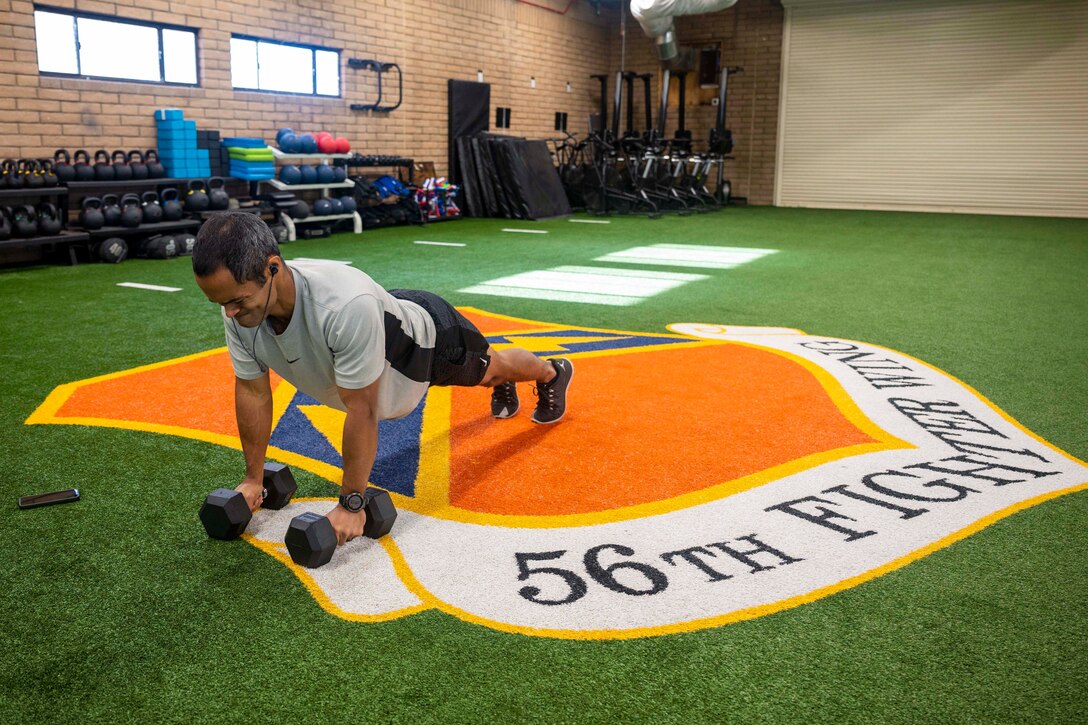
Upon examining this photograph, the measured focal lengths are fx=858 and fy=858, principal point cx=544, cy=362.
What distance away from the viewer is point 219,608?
6.75 ft

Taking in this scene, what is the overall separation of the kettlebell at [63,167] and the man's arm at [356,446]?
6.45 m

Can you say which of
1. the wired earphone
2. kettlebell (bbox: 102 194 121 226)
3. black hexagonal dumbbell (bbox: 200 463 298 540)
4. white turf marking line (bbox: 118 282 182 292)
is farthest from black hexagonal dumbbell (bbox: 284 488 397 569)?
kettlebell (bbox: 102 194 121 226)

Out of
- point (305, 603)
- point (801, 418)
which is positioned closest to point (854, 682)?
point (305, 603)

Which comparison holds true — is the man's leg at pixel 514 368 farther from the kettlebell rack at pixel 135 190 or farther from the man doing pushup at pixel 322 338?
the kettlebell rack at pixel 135 190

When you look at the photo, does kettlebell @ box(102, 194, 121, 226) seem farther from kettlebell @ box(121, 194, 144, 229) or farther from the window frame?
the window frame

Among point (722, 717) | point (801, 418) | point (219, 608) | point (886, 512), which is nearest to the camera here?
point (722, 717)

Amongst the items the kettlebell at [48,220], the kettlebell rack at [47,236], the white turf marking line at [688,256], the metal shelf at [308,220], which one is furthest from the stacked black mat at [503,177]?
the kettlebell at [48,220]

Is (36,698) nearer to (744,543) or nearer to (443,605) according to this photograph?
(443,605)

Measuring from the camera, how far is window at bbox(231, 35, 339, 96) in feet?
31.6

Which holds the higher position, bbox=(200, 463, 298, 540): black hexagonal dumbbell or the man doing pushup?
the man doing pushup

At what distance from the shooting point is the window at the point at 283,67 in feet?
31.6

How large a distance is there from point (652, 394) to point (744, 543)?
150 centimetres

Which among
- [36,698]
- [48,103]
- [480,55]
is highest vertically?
[480,55]

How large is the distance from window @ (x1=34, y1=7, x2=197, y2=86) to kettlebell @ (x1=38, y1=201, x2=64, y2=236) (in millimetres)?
1384
